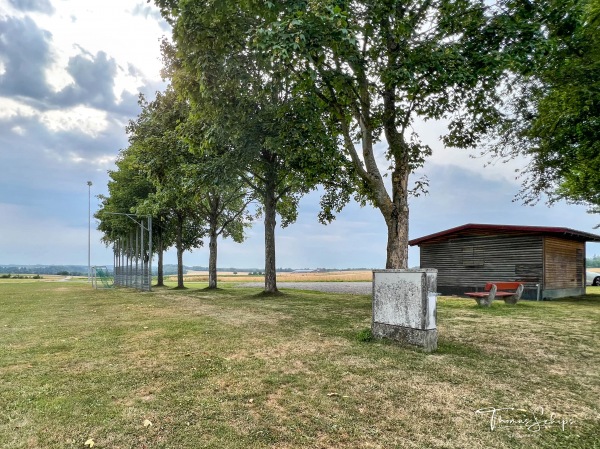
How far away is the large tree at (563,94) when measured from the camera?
1094cm

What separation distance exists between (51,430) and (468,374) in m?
5.66

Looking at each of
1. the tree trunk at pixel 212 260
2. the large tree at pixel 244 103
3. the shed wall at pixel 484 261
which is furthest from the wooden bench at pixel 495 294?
the tree trunk at pixel 212 260

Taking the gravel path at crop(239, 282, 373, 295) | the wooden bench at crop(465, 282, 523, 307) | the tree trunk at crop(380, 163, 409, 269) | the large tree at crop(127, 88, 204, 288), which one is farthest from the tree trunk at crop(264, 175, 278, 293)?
the tree trunk at crop(380, 163, 409, 269)

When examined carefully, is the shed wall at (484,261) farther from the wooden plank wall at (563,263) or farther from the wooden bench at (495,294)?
the wooden bench at (495,294)

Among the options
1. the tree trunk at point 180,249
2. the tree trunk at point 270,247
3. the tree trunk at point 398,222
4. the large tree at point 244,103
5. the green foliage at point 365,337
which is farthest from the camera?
the tree trunk at point 180,249

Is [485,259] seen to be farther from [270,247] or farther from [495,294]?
[270,247]

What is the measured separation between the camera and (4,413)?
4453 mm

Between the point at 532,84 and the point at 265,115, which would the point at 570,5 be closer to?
the point at 532,84

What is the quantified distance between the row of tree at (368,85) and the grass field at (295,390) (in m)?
3.85

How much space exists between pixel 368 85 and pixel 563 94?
8152 mm

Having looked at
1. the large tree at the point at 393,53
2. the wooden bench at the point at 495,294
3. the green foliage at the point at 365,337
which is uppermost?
the large tree at the point at 393,53

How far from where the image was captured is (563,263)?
2303 centimetres

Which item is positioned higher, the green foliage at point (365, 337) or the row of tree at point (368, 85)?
the row of tree at point (368, 85)

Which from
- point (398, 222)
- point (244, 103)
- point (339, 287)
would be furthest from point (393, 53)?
point (339, 287)
